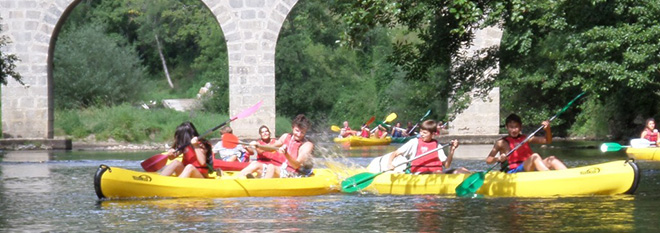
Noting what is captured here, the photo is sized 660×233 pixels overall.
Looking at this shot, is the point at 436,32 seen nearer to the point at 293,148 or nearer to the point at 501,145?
the point at 293,148

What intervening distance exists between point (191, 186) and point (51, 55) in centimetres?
1534

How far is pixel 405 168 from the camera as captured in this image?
13.4 meters

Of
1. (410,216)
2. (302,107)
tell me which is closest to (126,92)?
(302,107)

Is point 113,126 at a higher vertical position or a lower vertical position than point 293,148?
higher

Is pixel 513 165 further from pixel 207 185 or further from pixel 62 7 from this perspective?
pixel 62 7

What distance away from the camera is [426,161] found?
1309cm

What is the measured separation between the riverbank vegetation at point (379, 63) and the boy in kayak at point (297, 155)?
1532 millimetres

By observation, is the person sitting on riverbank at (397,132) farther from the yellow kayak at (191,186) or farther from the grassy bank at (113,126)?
the yellow kayak at (191,186)

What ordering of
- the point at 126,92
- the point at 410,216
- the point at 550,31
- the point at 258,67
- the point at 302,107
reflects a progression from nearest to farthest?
the point at 410,216
the point at 550,31
the point at 258,67
the point at 126,92
the point at 302,107

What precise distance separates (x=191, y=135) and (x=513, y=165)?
3.46 m

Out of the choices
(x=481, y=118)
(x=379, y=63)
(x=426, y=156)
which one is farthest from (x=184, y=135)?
(x=379, y=63)

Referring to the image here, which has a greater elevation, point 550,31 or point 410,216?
point 550,31

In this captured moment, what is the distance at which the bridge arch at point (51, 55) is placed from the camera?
25.9 metres

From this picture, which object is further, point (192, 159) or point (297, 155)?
point (297, 155)
